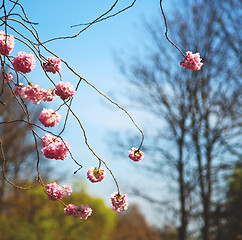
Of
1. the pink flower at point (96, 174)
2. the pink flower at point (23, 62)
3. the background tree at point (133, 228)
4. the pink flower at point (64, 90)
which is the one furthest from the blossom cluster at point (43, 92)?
the background tree at point (133, 228)

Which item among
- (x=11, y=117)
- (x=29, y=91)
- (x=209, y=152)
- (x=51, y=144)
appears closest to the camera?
(x=51, y=144)

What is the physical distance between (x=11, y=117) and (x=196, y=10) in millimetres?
7273

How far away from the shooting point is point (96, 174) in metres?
2.24

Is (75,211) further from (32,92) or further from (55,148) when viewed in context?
(32,92)

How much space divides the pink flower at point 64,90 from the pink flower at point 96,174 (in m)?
0.57

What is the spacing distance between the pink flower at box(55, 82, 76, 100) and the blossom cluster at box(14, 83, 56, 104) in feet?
0.93

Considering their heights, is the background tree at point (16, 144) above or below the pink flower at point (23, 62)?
above

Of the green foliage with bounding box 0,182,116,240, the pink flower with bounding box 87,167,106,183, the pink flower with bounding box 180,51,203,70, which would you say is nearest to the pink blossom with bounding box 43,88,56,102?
the pink flower with bounding box 87,167,106,183

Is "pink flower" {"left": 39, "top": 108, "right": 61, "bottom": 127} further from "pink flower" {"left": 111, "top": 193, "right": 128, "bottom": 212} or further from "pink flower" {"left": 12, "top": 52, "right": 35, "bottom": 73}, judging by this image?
"pink flower" {"left": 111, "top": 193, "right": 128, "bottom": 212}

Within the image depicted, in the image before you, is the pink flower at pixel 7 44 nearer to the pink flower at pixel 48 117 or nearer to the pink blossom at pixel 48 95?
the pink blossom at pixel 48 95

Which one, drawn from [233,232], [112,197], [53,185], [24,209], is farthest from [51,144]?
[24,209]

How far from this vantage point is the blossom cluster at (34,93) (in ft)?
7.38

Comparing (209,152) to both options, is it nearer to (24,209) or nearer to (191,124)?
(191,124)

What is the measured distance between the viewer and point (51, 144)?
2059mm
